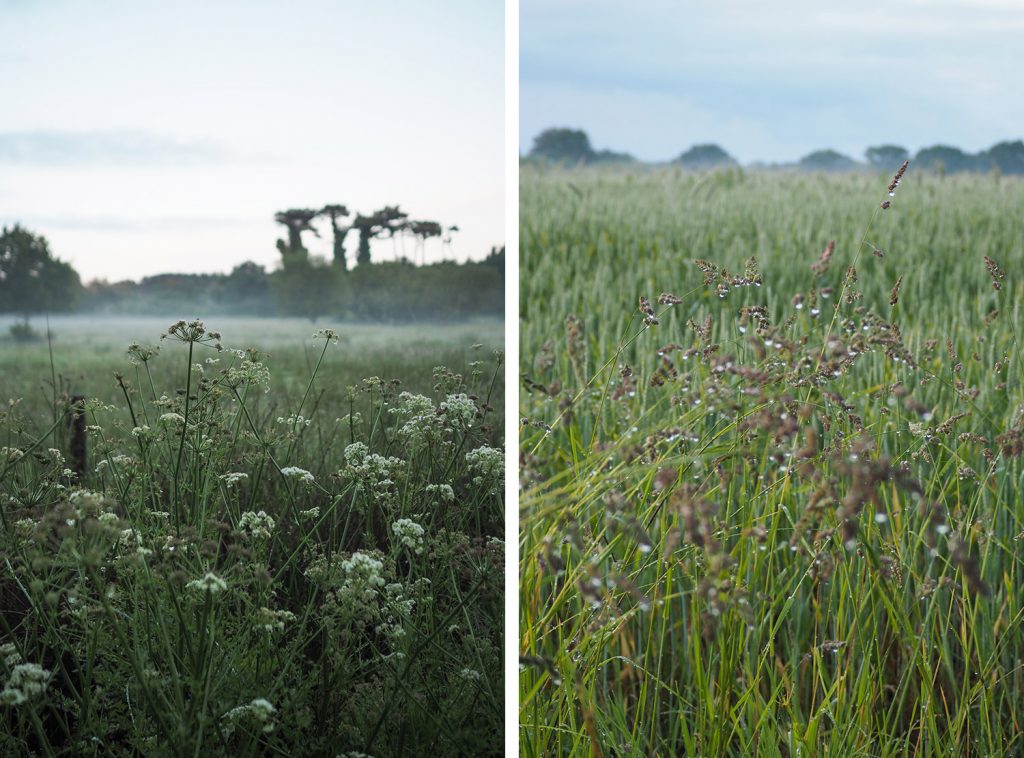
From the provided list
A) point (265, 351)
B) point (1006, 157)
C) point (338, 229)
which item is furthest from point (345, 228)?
point (1006, 157)

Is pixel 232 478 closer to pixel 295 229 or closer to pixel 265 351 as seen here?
pixel 265 351

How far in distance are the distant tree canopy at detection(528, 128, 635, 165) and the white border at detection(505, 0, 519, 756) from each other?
0.20 m

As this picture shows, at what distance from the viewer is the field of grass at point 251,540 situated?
1466 mm

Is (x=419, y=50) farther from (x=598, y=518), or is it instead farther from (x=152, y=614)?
(x=152, y=614)

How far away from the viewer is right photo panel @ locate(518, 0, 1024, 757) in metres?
1.62

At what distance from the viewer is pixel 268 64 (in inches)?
63.5

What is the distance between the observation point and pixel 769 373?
5.14ft

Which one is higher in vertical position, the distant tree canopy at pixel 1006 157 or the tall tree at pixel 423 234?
the distant tree canopy at pixel 1006 157

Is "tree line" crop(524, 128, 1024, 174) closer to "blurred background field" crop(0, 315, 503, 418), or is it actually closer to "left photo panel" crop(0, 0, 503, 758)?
"left photo panel" crop(0, 0, 503, 758)

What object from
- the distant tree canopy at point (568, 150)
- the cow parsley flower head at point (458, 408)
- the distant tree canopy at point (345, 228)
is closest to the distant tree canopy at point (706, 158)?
the distant tree canopy at point (568, 150)

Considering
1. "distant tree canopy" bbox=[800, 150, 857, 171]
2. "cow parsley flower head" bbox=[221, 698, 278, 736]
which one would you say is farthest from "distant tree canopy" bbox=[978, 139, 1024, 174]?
"cow parsley flower head" bbox=[221, 698, 278, 736]

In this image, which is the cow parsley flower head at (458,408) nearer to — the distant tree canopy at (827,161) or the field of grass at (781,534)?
the field of grass at (781,534)

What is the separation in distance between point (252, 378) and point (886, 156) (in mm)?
1334

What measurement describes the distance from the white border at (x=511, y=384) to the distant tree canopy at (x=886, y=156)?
0.76 m
